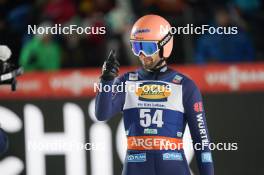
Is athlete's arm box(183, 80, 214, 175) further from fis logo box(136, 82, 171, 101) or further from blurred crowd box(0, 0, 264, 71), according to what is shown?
blurred crowd box(0, 0, 264, 71)

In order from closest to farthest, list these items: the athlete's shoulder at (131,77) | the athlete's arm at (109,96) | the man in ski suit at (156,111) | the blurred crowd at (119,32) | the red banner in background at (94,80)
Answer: the athlete's arm at (109,96) → the man in ski suit at (156,111) → the athlete's shoulder at (131,77) → the red banner in background at (94,80) → the blurred crowd at (119,32)

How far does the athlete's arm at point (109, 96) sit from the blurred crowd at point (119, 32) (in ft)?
7.52

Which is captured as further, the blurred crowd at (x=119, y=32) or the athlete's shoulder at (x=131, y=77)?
the blurred crowd at (x=119, y=32)

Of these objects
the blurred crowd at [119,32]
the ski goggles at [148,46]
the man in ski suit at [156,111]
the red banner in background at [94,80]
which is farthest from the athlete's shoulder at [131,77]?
the blurred crowd at [119,32]

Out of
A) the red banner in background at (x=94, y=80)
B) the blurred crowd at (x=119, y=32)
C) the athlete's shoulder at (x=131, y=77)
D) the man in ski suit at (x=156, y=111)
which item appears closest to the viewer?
the man in ski suit at (x=156, y=111)

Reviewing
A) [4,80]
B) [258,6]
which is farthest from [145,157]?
[258,6]

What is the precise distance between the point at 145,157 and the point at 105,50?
2740 millimetres

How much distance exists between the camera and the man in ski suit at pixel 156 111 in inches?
226

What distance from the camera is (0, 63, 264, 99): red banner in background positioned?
310 inches

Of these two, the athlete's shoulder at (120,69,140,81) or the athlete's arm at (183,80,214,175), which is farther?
the athlete's shoulder at (120,69,140,81)

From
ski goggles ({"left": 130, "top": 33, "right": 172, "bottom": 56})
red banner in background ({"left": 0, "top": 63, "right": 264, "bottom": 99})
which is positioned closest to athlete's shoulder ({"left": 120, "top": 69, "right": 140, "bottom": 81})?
ski goggles ({"left": 130, "top": 33, "right": 172, "bottom": 56})

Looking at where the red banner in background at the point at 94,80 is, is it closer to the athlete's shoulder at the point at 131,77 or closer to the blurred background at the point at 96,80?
the blurred background at the point at 96,80

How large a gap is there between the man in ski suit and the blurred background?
6.70 ft

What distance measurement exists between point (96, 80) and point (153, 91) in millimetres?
2323
